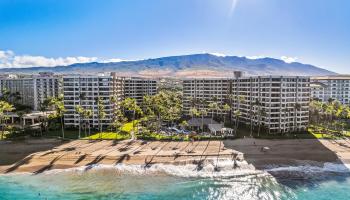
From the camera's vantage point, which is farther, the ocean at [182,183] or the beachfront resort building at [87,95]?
the beachfront resort building at [87,95]

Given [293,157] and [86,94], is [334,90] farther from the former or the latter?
[86,94]

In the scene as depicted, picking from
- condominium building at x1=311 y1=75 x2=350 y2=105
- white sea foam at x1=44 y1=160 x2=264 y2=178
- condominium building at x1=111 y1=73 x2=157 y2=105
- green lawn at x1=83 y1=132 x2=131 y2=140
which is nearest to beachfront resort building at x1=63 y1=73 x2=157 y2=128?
green lawn at x1=83 y1=132 x2=131 y2=140

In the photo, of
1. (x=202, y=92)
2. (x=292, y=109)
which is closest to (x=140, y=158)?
(x=292, y=109)

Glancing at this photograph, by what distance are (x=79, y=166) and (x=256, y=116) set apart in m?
59.8

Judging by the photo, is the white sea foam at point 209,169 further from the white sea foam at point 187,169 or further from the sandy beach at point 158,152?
the sandy beach at point 158,152

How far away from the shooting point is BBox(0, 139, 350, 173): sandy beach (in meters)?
56.6

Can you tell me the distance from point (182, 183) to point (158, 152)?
15.9m

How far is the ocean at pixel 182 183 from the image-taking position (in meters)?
43.2

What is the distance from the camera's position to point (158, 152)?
6219cm

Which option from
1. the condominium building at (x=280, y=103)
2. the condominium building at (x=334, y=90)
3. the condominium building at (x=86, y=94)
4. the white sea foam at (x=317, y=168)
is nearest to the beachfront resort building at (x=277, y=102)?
the condominium building at (x=280, y=103)

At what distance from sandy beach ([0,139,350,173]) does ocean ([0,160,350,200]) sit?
9.91 feet

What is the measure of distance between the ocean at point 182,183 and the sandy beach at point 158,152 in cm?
302

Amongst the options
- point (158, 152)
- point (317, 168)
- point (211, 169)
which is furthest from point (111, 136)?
point (317, 168)

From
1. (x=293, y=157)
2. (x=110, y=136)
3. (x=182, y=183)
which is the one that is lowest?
(x=182, y=183)
